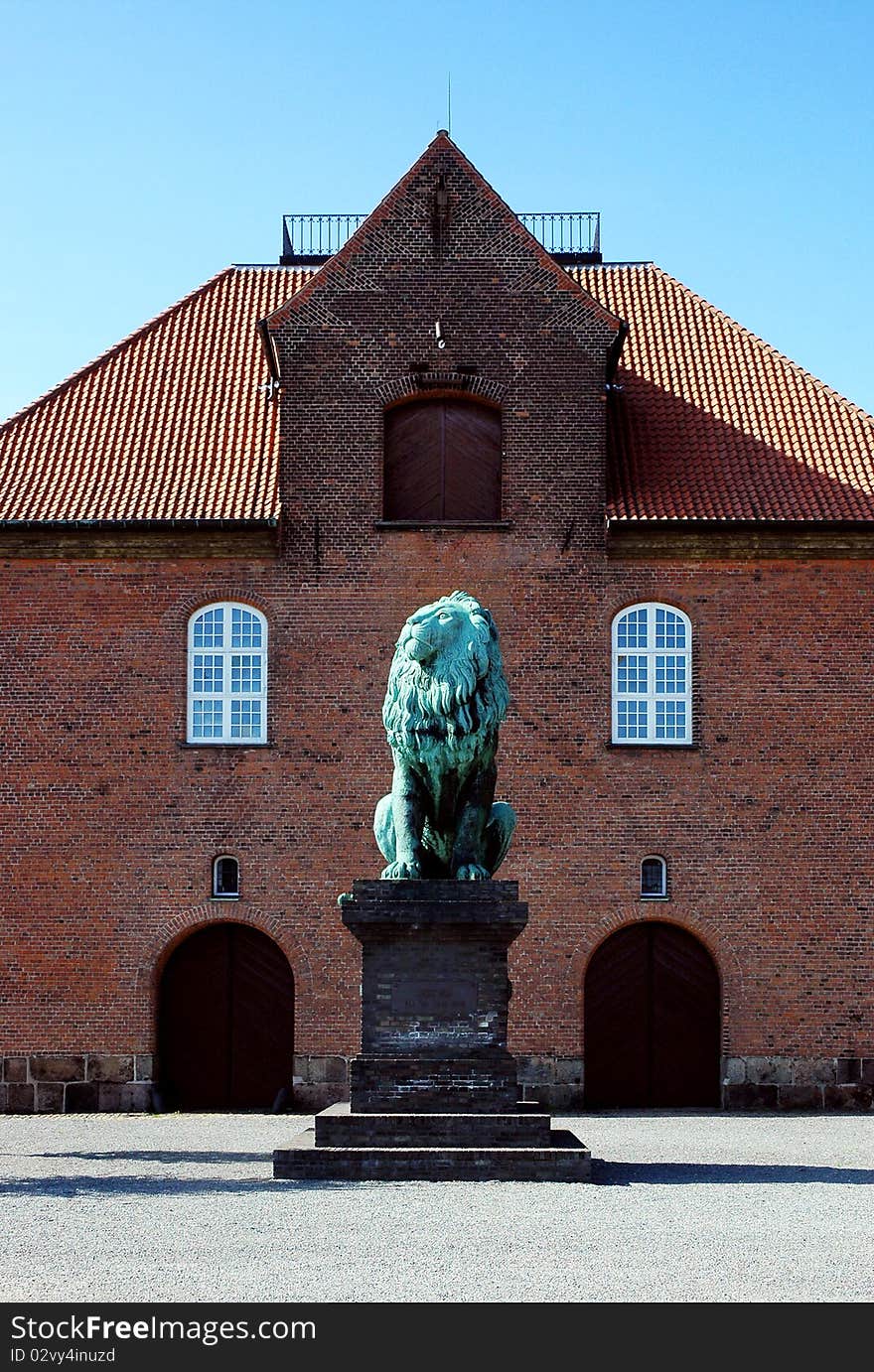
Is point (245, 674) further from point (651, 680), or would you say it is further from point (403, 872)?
point (403, 872)

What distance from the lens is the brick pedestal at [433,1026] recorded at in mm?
12836

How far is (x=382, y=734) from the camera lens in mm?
Answer: 23484

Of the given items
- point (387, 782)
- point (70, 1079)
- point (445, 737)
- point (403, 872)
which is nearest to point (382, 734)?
point (387, 782)

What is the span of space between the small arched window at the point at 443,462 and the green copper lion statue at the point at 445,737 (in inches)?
400

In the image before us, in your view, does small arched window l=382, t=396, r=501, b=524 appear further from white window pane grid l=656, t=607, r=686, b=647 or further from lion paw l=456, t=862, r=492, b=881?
lion paw l=456, t=862, r=492, b=881

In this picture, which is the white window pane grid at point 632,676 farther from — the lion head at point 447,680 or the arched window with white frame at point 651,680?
the lion head at point 447,680

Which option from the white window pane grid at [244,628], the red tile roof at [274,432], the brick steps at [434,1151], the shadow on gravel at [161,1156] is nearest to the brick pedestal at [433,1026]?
the brick steps at [434,1151]

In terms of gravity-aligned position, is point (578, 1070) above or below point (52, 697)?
below

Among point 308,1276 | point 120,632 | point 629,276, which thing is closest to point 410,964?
point 308,1276

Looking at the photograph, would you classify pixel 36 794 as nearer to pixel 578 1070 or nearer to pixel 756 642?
pixel 578 1070

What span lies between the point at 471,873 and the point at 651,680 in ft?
34.3

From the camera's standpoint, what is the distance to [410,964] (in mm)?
13445

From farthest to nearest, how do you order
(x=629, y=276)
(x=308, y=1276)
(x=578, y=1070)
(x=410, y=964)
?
(x=629, y=276) → (x=578, y=1070) → (x=410, y=964) → (x=308, y=1276)

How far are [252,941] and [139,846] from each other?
6.24 ft
